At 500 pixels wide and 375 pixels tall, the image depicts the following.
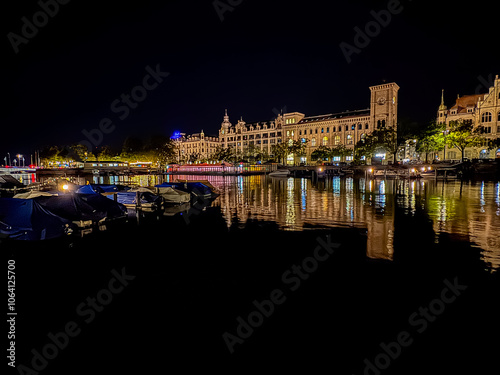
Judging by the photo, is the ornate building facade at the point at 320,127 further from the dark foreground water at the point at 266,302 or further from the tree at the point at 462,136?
the dark foreground water at the point at 266,302

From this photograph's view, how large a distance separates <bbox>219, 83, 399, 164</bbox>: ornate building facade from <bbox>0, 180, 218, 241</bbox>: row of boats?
77994 millimetres

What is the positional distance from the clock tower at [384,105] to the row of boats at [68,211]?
93.6 metres

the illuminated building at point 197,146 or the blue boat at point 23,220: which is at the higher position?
the illuminated building at point 197,146

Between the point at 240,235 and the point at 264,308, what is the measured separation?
5.79 metres

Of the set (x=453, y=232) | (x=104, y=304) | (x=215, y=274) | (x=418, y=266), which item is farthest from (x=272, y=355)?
(x=453, y=232)

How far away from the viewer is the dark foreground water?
4340 millimetres

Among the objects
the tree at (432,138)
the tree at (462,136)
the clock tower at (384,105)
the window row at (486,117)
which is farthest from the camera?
the clock tower at (384,105)

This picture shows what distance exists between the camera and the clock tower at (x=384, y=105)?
95.9m

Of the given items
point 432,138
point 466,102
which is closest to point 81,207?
point 432,138

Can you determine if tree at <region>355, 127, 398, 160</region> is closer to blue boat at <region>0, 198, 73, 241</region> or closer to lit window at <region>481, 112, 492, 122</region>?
lit window at <region>481, 112, 492, 122</region>

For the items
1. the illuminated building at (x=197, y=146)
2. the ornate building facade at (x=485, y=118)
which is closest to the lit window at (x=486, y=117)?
the ornate building facade at (x=485, y=118)

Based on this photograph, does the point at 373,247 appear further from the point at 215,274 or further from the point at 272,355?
the point at 272,355

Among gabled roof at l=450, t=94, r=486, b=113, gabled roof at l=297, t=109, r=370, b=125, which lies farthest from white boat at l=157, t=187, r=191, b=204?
gabled roof at l=297, t=109, r=370, b=125

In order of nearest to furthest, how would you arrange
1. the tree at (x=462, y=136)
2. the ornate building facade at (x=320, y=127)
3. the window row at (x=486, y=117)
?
the tree at (x=462, y=136)
the window row at (x=486, y=117)
the ornate building facade at (x=320, y=127)
